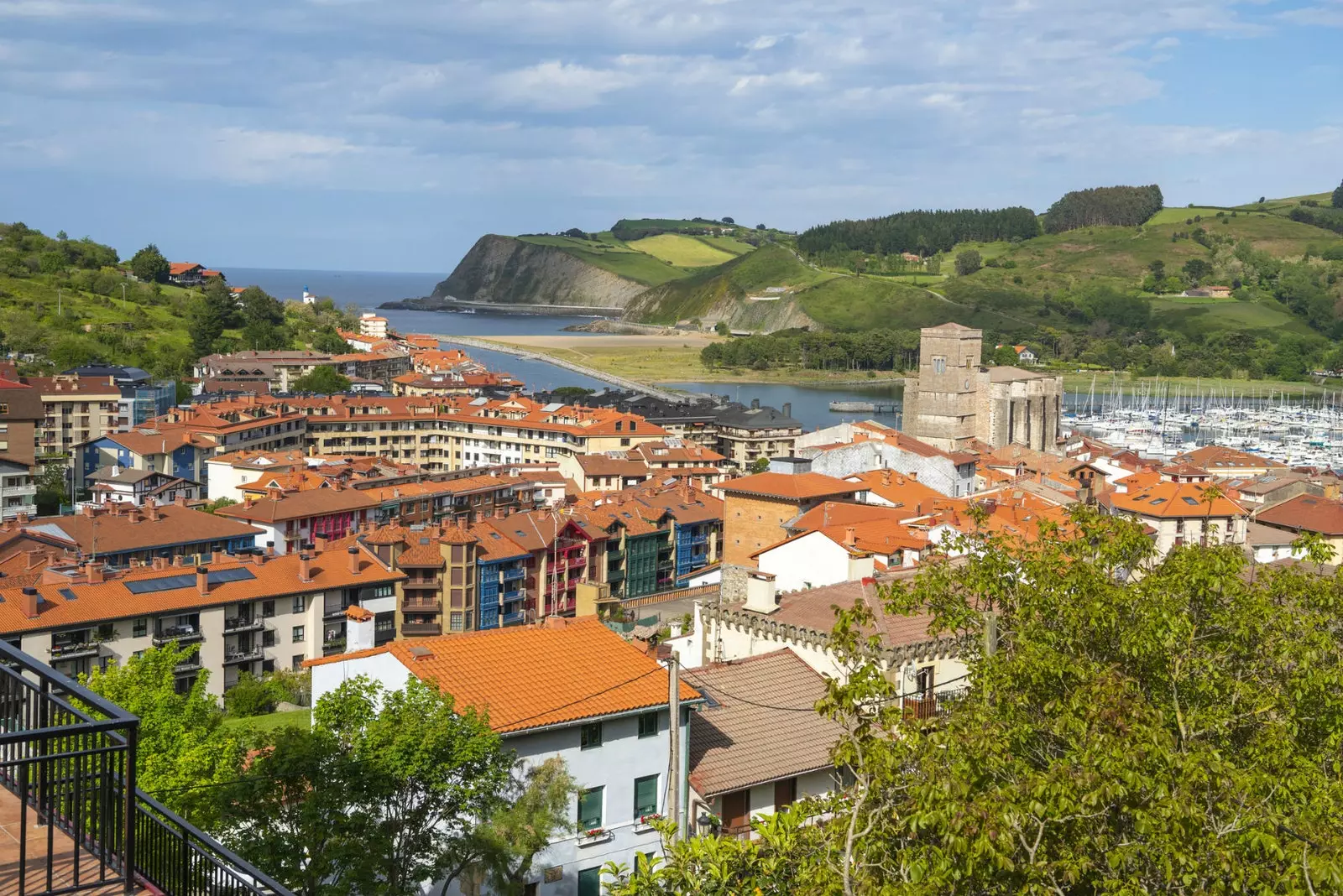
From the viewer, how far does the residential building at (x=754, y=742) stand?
13.4 meters

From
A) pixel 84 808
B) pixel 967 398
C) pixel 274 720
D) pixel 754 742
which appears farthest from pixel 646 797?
pixel 967 398

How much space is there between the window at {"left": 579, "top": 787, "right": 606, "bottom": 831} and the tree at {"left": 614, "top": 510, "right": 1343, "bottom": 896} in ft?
13.8

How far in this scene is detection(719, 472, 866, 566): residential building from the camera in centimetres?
3766

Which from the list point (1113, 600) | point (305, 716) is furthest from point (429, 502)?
point (1113, 600)

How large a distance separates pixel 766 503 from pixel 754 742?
24427 millimetres

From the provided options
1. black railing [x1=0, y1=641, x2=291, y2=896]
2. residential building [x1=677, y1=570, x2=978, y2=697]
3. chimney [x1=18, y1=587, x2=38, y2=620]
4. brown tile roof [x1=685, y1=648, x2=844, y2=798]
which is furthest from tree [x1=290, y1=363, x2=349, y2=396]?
black railing [x1=0, y1=641, x2=291, y2=896]

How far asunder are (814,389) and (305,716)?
336 ft

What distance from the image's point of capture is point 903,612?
12.0 meters

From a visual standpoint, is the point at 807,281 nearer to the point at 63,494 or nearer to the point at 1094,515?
the point at 63,494

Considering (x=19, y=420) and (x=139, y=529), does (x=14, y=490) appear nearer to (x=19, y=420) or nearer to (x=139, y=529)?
(x=19, y=420)

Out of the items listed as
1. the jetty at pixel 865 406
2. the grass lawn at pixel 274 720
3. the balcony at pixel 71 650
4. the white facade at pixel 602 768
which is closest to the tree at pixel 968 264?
the jetty at pixel 865 406

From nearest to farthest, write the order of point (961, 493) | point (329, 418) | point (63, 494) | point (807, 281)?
point (961, 493)
point (63, 494)
point (329, 418)
point (807, 281)

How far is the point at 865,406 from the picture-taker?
107188 millimetres

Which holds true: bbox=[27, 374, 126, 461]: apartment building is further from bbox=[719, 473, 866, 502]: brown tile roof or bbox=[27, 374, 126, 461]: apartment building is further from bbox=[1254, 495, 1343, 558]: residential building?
bbox=[1254, 495, 1343, 558]: residential building
